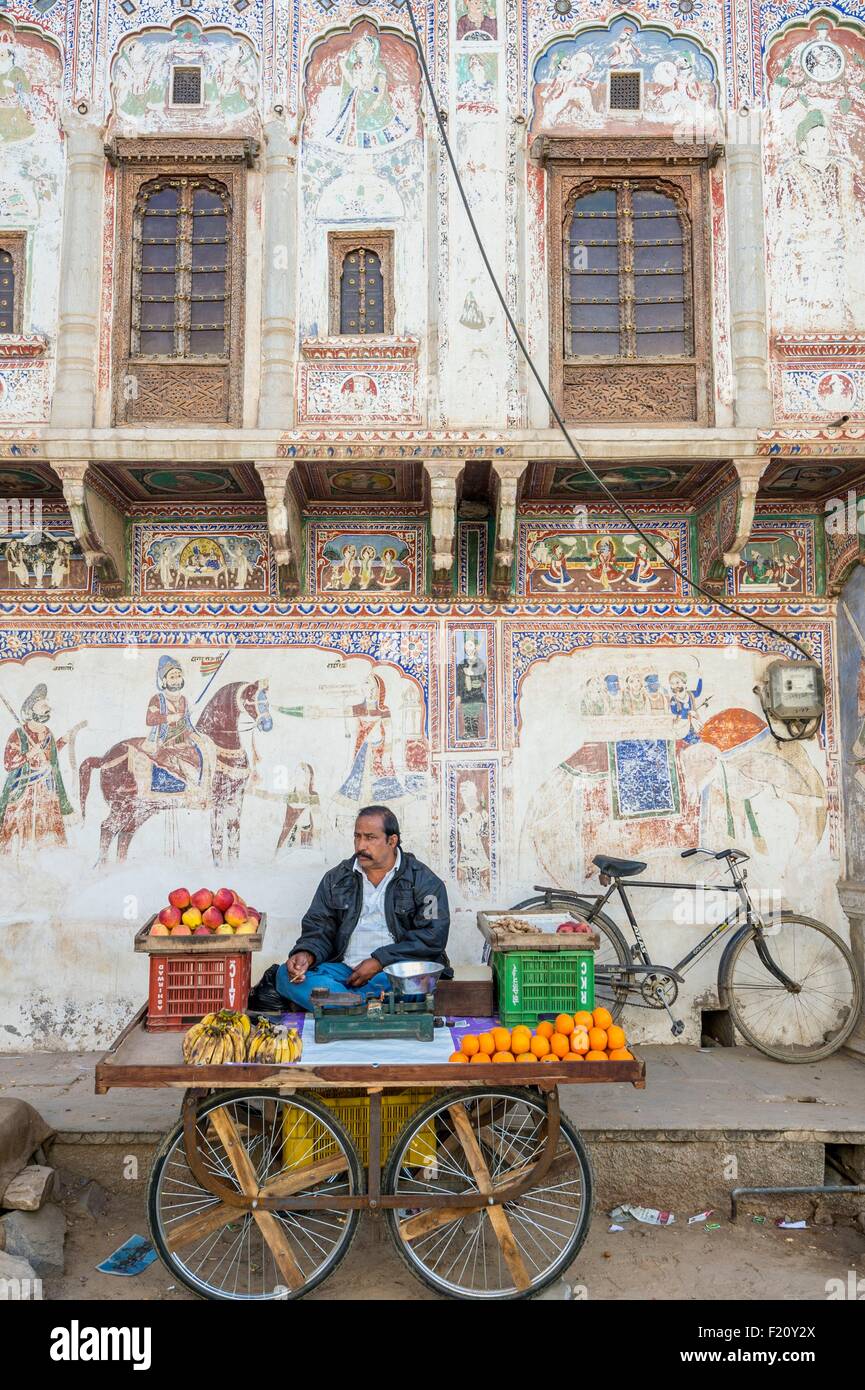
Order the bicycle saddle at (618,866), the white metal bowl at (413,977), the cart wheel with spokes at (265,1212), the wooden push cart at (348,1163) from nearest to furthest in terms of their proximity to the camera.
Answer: the wooden push cart at (348,1163)
the cart wheel with spokes at (265,1212)
the white metal bowl at (413,977)
the bicycle saddle at (618,866)

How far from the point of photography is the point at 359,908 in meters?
6.27

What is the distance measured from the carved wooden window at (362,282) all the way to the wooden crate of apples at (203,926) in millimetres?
4353

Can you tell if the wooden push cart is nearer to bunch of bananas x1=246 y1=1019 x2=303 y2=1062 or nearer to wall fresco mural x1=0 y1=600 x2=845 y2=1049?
bunch of bananas x1=246 y1=1019 x2=303 y2=1062

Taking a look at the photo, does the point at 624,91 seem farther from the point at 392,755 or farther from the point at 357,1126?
the point at 357,1126

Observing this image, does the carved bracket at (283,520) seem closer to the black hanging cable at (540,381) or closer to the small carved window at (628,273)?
the black hanging cable at (540,381)

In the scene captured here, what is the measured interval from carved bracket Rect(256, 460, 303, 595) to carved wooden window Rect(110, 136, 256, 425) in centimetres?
59

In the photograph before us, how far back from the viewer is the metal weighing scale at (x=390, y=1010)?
4.85 metres

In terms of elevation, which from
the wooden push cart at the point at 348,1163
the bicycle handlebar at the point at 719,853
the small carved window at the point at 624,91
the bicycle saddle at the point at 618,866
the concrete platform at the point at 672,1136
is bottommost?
the concrete platform at the point at 672,1136

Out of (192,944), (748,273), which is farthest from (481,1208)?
(748,273)

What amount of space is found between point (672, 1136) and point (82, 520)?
5614 mm

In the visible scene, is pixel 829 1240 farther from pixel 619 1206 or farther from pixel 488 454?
pixel 488 454

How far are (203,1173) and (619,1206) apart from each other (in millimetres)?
2602

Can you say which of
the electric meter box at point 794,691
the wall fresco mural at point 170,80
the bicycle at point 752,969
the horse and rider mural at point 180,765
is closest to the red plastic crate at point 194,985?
the horse and rider mural at point 180,765

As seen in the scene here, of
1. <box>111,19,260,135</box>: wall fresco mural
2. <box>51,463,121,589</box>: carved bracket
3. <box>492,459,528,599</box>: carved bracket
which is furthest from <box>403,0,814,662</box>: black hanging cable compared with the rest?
<box>51,463,121,589</box>: carved bracket
